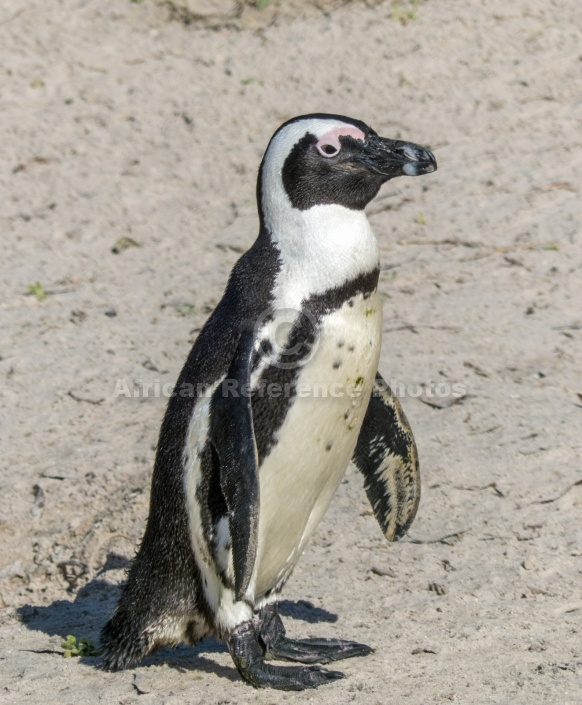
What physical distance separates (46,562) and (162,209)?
2.80 meters

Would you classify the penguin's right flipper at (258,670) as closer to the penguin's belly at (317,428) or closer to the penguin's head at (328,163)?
the penguin's belly at (317,428)

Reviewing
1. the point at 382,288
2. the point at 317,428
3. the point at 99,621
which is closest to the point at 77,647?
the point at 99,621

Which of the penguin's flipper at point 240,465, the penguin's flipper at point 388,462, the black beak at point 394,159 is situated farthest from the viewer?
the penguin's flipper at point 388,462

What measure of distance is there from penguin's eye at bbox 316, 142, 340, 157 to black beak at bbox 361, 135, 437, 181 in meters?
0.08

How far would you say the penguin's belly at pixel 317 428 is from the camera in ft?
9.62

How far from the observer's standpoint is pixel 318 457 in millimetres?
3023

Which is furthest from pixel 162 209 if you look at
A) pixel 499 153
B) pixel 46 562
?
pixel 46 562

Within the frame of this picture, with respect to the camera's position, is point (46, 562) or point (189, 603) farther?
point (46, 562)

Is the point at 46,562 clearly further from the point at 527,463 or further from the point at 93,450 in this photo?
the point at 527,463

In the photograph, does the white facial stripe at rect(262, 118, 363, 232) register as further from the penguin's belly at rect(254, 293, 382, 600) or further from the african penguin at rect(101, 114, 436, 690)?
the penguin's belly at rect(254, 293, 382, 600)

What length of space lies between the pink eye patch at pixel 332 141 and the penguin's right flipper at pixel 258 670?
4.19 feet

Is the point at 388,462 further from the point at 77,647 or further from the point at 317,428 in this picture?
the point at 77,647

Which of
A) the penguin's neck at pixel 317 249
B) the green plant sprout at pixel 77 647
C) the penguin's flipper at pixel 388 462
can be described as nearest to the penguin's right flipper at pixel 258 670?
the green plant sprout at pixel 77 647

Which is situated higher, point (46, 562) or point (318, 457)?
point (318, 457)
